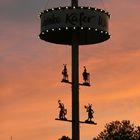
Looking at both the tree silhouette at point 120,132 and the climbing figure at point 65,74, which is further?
the tree silhouette at point 120,132

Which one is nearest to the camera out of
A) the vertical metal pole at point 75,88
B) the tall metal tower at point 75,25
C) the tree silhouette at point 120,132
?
the vertical metal pole at point 75,88

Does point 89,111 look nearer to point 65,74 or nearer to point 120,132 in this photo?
point 65,74

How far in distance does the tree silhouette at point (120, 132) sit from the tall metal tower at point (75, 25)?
75737mm

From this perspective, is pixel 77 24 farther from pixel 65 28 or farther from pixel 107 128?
pixel 107 128

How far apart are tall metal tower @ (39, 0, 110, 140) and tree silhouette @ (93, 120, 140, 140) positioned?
248 feet

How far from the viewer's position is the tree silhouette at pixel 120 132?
182m

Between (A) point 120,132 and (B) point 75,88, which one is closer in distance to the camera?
(B) point 75,88

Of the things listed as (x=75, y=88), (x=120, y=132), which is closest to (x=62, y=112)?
(x=75, y=88)

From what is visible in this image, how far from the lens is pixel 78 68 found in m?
107

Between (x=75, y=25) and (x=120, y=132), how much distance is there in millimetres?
80967

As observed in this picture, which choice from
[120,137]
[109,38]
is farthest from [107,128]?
[109,38]

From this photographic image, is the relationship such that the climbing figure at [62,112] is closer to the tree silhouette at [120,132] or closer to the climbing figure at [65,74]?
the climbing figure at [65,74]

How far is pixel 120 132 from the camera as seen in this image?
183m

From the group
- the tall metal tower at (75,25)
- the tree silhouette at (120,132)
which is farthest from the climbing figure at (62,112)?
the tree silhouette at (120,132)
